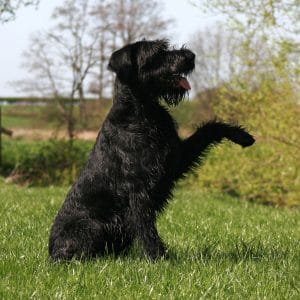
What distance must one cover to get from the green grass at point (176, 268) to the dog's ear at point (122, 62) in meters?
1.46

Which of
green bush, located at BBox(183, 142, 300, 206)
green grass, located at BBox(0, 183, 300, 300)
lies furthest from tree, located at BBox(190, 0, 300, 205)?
green grass, located at BBox(0, 183, 300, 300)

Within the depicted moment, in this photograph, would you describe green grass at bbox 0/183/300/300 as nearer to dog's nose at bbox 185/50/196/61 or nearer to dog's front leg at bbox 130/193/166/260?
dog's front leg at bbox 130/193/166/260

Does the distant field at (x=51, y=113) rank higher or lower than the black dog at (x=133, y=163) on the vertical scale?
lower

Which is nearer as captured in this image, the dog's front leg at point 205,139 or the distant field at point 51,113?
the dog's front leg at point 205,139

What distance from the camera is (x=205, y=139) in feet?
16.0

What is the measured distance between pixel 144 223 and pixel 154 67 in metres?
1.18

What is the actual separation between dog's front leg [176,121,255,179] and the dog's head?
450mm

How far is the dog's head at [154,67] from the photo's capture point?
14.7 feet

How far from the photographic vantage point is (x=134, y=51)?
453 centimetres

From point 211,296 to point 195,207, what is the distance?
5.16 metres

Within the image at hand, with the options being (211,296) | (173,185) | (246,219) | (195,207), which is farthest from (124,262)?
(195,207)

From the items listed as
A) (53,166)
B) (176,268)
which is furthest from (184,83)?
(53,166)

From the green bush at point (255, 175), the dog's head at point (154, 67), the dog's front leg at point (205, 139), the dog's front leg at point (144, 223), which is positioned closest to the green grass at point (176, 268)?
the dog's front leg at point (144, 223)

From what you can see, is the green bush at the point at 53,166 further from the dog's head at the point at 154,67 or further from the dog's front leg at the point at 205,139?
the dog's head at the point at 154,67
